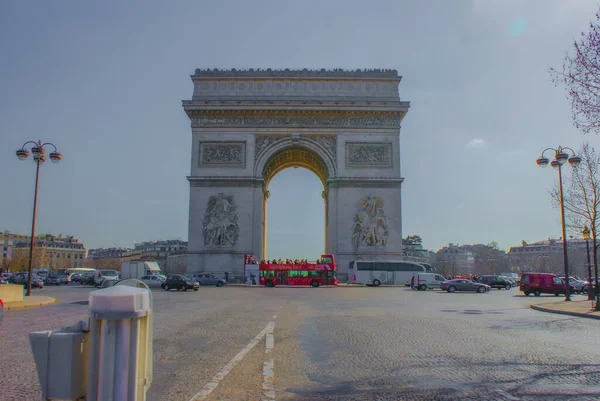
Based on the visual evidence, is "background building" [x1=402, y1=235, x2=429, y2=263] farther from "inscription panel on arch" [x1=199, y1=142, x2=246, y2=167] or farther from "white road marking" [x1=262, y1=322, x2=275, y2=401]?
"white road marking" [x1=262, y1=322, x2=275, y2=401]

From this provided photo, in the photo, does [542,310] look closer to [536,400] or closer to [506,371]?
[506,371]

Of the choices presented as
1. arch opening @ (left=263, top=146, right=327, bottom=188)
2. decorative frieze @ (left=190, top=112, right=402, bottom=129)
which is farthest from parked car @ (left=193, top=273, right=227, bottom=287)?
decorative frieze @ (left=190, top=112, right=402, bottom=129)

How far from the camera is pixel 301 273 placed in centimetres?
4059

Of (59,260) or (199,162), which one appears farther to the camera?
Answer: (59,260)

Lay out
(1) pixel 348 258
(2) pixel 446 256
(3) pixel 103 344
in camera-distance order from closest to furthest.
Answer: (3) pixel 103 344, (1) pixel 348 258, (2) pixel 446 256

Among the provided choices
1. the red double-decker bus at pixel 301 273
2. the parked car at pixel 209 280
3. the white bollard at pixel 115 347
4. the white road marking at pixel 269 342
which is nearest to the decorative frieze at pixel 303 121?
the red double-decker bus at pixel 301 273

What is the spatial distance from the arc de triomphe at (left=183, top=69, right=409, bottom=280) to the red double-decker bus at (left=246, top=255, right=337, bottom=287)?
1.59 meters

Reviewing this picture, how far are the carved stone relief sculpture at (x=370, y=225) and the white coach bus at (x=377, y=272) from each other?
156 cm

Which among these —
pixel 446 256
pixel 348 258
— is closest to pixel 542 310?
pixel 348 258

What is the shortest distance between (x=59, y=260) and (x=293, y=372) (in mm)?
132747

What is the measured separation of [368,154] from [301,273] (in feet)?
36.4

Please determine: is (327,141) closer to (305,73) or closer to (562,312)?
(305,73)

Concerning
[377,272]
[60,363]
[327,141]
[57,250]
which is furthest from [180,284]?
[57,250]

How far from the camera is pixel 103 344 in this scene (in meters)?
2.11
